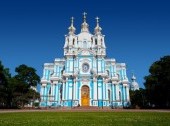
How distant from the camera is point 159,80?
47.7 metres

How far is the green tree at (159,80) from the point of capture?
45812 mm

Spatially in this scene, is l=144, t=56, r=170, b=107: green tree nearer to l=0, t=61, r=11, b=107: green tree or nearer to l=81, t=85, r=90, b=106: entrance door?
l=81, t=85, r=90, b=106: entrance door

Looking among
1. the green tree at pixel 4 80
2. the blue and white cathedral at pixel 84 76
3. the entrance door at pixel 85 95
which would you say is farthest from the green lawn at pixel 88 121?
the entrance door at pixel 85 95

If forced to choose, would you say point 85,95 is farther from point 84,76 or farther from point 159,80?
point 159,80

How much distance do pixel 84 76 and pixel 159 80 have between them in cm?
1984

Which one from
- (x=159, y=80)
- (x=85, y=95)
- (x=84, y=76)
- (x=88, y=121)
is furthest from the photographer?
(x=84, y=76)

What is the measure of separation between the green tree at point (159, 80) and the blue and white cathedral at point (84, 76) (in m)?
12.1

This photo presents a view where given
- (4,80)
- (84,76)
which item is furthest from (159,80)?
(4,80)

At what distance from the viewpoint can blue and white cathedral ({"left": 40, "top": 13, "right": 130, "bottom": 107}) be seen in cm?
5922

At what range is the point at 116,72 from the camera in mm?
69312

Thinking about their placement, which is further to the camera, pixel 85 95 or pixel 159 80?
pixel 85 95

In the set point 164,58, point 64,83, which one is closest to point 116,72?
point 64,83

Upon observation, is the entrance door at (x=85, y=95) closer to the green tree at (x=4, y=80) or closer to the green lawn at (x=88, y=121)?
the green tree at (x=4, y=80)

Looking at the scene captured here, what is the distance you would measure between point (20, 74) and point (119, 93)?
88.4 feet
